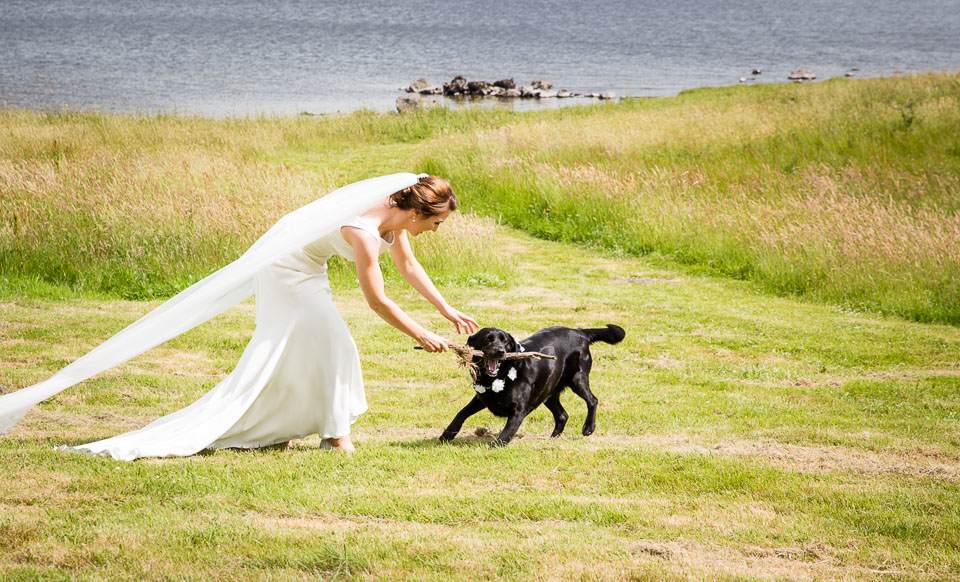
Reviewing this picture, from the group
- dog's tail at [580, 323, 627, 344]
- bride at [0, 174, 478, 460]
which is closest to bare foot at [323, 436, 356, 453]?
bride at [0, 174, 478, 460]

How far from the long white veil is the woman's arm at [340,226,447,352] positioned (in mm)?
197

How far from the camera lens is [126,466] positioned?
5668mm

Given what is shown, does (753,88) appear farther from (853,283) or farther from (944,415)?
(944,415)

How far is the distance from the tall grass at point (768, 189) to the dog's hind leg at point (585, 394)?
272 inches

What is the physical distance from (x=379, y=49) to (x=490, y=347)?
80024mm

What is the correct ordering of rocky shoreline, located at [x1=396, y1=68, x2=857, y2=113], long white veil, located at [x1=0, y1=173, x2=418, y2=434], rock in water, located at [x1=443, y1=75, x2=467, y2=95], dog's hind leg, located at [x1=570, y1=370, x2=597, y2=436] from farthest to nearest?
rock in water, located at [x1=443, y1=75, x2=467, y2=95], rocky shoreline, located at [x1=396, y1=68, x2=857, y2=113], dog's hind leg, located at [x1=570, y1=370, x2=597, y2=436], long white veil, located at [x1=0, y1=173, x2=418, y2=434]

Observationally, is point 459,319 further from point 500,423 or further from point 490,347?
point 500,423

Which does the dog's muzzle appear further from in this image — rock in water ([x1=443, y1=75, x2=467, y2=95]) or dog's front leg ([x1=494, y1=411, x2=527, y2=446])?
rock in water ([x1=443, y1=75, x2=467, y2=95])

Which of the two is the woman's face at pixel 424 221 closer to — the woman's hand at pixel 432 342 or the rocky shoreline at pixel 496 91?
the woman's hand at pixel 432 342

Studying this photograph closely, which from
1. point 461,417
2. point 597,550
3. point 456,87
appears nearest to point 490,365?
point 461,417

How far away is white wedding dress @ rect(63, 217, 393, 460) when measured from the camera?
614 centimetres

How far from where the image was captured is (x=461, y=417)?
21.7ft

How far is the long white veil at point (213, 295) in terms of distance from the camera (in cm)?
599

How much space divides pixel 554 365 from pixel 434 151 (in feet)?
54.9
